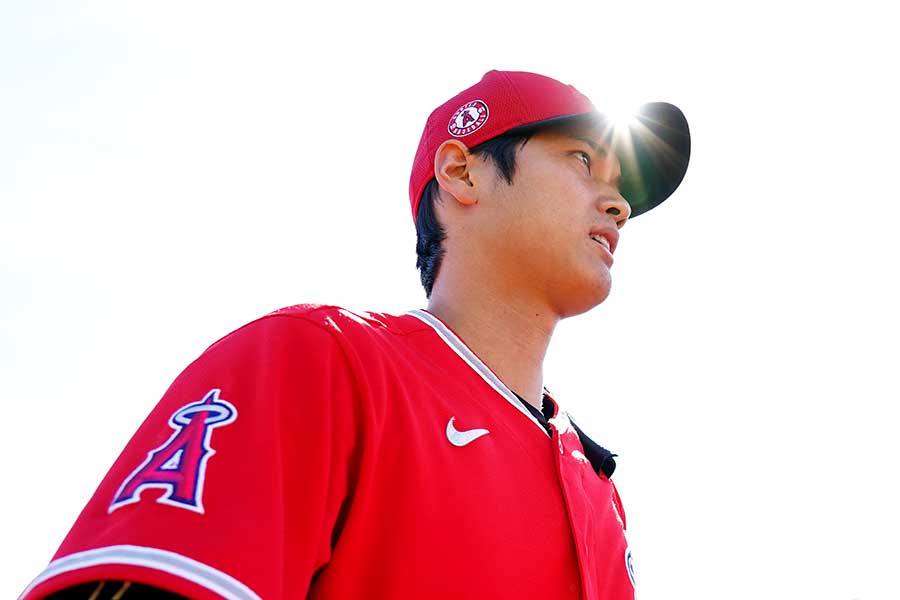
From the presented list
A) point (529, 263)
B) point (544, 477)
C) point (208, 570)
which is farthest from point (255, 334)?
point (529, 263)

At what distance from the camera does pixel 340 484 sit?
2027 mm

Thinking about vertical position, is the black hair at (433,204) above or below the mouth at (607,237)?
above

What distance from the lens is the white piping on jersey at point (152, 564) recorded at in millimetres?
1606

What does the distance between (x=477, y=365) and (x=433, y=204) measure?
86 cm

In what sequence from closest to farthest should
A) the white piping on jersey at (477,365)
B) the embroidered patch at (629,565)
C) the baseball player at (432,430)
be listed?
1. the baseball player at (432,430)
2. the white piping on jersey at (477,365)
3. the embroidered patch at (629,565)

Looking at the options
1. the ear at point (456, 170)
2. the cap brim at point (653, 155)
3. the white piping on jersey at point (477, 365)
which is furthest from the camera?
the cap brim at point (653, 155)

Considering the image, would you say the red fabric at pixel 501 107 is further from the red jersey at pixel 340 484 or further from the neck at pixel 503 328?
the red jersey at pixel 340 484

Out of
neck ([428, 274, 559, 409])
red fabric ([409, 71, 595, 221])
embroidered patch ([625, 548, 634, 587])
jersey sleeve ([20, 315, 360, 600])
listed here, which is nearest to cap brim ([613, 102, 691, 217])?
red fabric ([409, 71, 595, 221])

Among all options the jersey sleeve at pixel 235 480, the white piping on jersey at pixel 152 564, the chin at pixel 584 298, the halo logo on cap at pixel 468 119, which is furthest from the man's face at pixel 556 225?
the white piping on jersey at pixel 152 564

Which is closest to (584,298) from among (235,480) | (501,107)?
(501,107)

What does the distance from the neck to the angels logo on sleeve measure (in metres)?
1.24

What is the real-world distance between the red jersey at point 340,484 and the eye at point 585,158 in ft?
2.86

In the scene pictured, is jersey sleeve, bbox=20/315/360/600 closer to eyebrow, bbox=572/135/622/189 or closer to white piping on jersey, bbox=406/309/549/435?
white piping on jersey, bbox=406/309/549/435

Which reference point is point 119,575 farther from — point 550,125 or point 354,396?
point 550,125
